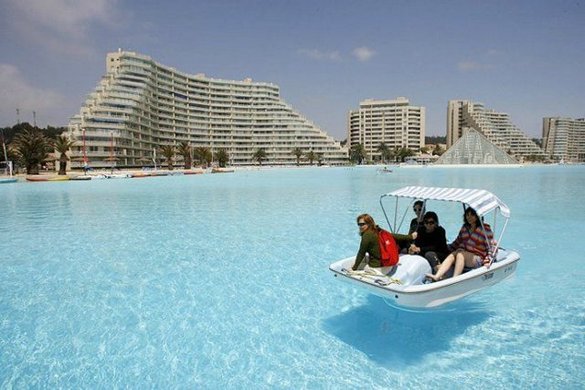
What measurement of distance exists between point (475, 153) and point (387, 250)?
151492 millimetres

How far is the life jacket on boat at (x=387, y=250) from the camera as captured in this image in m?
7.34

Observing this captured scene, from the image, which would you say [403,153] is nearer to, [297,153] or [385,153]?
[385,153]

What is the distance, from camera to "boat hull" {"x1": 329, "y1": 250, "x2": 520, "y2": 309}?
6.38 metres

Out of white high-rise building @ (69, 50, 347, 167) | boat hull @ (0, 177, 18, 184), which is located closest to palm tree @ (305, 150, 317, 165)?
white high-rise building @ (69, 50, 347, 167)

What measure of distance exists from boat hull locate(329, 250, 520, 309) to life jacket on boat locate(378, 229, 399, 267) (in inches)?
7.6

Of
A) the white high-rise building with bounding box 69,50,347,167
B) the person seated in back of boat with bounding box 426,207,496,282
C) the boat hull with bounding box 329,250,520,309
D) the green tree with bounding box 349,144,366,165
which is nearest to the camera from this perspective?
the boat hull with bounding box 329,250,520,309

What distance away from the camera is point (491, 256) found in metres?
7.95

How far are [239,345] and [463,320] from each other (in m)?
4.23

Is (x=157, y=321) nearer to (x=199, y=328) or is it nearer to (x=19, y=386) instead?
(x=199, y=328)

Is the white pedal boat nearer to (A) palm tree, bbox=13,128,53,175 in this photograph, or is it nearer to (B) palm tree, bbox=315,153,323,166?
(A) palm tree, bbox=13,128,53,175

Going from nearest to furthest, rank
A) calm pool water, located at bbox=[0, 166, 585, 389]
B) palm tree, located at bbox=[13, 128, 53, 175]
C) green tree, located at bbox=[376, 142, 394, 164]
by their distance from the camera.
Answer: calm pool water, located at bbox=[0, 166, 585, 389] < palm tree, located at bbox=[13, 128, 53, 175] < green tree, located at bbox=[376, 142, 394, 164]

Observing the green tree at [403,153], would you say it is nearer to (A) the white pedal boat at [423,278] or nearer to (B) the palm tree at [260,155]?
(B) the palm tree at [260,155]

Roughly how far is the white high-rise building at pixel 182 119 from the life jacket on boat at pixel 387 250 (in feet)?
334

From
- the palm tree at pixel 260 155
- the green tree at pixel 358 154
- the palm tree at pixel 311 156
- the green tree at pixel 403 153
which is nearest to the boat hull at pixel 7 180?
the palm tree at pixel 260 155
